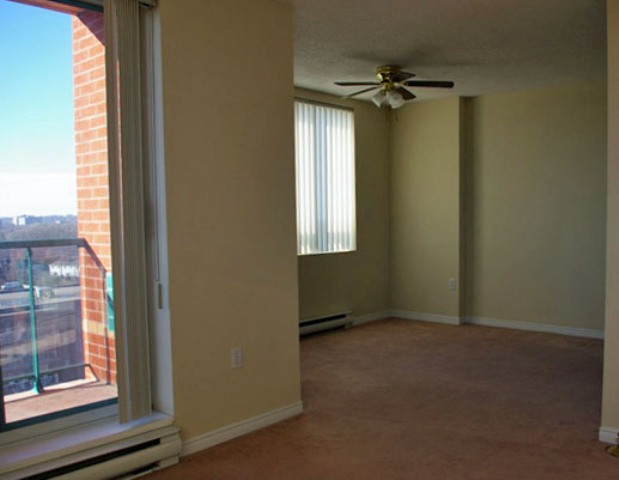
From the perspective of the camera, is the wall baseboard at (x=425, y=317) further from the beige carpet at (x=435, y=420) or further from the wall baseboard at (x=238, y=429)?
the wall baseboard at (x=238, y=429)

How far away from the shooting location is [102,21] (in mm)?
2795

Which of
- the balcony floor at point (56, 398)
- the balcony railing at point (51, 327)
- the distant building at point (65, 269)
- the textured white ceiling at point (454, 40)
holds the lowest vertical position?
the balcony floor at point (56, 398)

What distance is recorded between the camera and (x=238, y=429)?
3236mm

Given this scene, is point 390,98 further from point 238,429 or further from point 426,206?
point 238,429

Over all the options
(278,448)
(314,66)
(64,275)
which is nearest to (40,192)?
(64,275)

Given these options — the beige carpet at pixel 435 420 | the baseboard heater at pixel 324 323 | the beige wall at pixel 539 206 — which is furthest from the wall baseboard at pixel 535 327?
the baseboard heater at pixel 324 323

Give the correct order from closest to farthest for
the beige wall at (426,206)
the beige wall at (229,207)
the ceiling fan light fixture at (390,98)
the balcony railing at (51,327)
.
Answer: the balcony railing at (51,327)
the beige wall at (229,207)
the ceiling fan light fixture at (390,98)
the beige wall at (426,206)

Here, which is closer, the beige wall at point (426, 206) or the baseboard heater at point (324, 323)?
the baseboard heater at point (324, 323)

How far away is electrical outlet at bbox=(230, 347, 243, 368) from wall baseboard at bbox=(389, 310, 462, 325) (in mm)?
3625

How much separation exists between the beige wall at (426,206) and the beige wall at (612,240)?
10.6 ft

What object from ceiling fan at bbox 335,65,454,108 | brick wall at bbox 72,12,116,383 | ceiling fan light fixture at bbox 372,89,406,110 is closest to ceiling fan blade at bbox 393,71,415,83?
ceiling fan at bbox 335,65,454,108

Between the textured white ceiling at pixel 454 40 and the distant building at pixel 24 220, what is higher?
the textured white ceiling at pixel 454 40

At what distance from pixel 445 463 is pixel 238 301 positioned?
1.34 meters

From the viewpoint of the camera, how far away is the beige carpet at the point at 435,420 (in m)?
2.82
